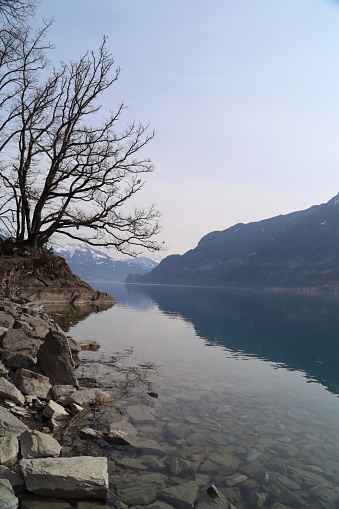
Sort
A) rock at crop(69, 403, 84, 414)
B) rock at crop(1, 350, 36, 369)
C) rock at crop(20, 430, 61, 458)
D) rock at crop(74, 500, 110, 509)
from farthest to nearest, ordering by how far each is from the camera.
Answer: rock at crop(1, 350, 36, 369)
rock at crop(69, 403, 84, 414)
rock at crop(20, 430, 61, 458)
rock at crop(74, 500, 110, 509)

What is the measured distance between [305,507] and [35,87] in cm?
3016

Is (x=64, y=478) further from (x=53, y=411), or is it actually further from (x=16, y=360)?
(x=16, y=360)

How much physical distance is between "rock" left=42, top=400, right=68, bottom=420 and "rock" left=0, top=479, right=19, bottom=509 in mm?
2884

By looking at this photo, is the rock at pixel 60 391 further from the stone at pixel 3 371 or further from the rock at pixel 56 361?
the stone at pixel 3 371

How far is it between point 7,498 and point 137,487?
79.0 inches

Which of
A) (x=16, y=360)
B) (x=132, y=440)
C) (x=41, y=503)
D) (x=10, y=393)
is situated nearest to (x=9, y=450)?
(x=41, y=503)

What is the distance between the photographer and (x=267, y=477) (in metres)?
6.25

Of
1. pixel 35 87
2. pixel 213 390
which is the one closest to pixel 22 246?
pixel 35 87

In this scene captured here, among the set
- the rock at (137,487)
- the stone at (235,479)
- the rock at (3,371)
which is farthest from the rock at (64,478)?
the rock at (3,371)

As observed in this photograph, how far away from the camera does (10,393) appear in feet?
24.5

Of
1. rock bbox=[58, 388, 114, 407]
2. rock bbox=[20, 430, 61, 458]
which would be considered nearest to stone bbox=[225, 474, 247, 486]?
rock bbox=[20, 430, 61, 458]

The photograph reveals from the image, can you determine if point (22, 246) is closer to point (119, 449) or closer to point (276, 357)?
point (276, 357)

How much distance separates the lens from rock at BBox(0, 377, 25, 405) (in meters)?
7.44

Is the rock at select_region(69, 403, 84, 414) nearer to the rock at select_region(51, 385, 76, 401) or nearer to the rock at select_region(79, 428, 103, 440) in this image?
the rock at select_region(51, 385, 76, 401)
